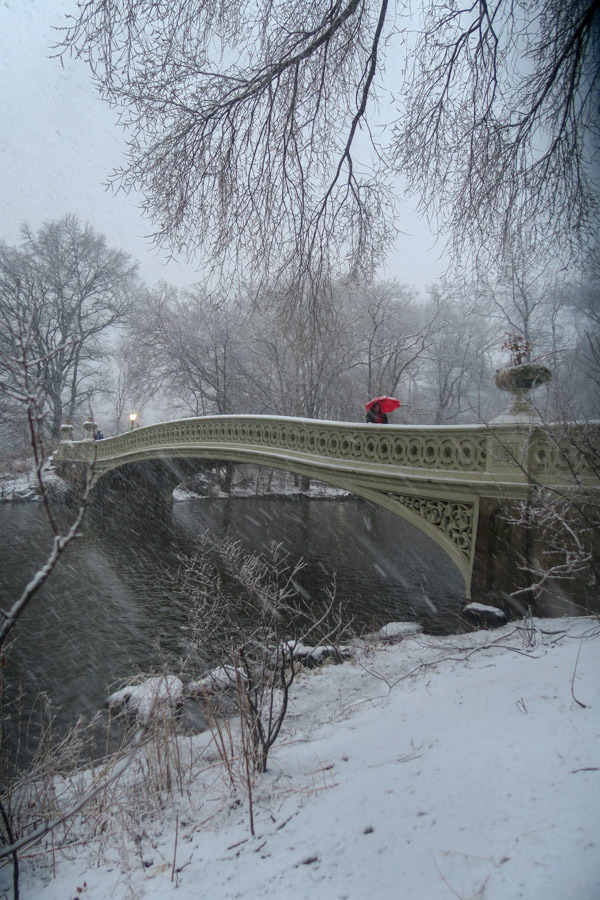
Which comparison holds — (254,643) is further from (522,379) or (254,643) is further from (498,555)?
(522,379)

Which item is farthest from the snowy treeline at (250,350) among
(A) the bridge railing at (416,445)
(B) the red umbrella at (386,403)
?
→ (B) the red umbrella at (386,403)

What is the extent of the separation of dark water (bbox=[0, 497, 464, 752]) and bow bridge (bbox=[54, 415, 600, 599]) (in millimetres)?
1892

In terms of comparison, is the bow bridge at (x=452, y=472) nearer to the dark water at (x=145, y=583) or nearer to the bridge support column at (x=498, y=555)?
the bridge support column at (x=498, y=555)

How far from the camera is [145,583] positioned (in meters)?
8.69

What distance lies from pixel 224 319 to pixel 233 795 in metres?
18.7

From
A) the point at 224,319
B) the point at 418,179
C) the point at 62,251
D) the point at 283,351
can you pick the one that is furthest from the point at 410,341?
the point at 418,179

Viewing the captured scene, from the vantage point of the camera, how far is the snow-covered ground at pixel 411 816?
82 centimetres

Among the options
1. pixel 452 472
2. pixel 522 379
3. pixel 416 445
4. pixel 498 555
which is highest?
pixel 522 379

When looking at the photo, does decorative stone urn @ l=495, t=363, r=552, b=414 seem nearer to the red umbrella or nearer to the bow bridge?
the bow bridge

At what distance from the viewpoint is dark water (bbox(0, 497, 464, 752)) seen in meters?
5.28

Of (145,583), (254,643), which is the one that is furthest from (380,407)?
(145,583)

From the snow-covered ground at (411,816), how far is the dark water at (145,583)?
0.83 metres

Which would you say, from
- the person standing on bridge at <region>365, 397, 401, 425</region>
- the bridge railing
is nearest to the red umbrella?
the person standing on bridge at <region>365, 397, 401, 425</region>

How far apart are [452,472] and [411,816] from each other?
433 centimetres
